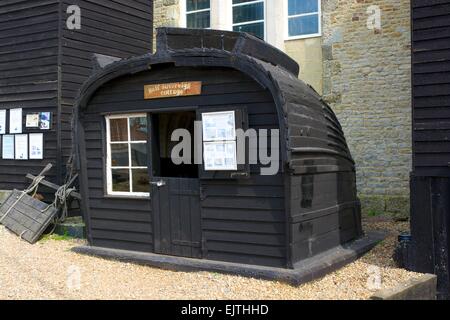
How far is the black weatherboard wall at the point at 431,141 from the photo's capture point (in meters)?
6.21

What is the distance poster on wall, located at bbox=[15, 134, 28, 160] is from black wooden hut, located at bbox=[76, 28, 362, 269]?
3534 millimetres

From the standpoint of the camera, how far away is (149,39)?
13039mm

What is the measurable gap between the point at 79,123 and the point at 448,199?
17.0 ft

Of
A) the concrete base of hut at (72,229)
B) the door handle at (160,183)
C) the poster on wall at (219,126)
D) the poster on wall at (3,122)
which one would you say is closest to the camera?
the poster on wall at (219,126)

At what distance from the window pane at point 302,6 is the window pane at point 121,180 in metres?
7.88

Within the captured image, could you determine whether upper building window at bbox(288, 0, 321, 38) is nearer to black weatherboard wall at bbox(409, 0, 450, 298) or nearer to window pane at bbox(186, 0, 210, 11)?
window pane at bbox(186, 0, 210, 11)

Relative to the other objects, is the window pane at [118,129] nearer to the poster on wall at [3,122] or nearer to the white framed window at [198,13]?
the poster on wall at [3,122]

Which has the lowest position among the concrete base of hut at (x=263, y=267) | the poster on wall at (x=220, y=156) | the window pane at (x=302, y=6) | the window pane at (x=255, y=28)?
the concrete base of hut at (x=263, y=267)

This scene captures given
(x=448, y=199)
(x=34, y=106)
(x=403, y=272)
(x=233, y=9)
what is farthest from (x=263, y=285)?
(x=233, y=9)

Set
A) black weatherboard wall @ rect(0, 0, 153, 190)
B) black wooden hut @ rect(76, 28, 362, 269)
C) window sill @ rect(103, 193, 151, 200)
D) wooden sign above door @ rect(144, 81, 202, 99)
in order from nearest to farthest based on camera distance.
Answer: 1. black wooden hut @ rect(76, 28, 362, 269)
2. wooden sign above door @ rect(144, 81, 202, 99)
3. window sill @ rect(103, 193, 151, 200)
4. black weatherboard wall @ rect(0, 0, 153, 190)

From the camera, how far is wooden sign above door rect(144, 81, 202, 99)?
6809mm
